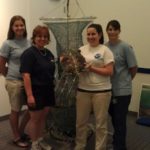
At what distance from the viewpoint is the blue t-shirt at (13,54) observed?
3.06 metres

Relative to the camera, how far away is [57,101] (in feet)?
10.8

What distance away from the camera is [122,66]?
2.90 m

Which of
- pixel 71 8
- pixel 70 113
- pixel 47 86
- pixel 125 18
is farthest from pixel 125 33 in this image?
pixel 47 86

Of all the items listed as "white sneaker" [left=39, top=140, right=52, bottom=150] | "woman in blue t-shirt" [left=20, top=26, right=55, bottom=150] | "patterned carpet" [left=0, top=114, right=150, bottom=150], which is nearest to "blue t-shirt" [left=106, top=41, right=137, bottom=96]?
"woman in blue t-shirt" [left=20, top=26, right=55, bottom=150]

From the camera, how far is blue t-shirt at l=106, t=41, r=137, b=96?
9.33 ft

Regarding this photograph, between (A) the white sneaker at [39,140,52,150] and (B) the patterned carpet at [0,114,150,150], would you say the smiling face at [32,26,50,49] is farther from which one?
(B) the patterned carpet at [0,114,150,150]

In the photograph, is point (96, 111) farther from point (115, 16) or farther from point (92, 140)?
point (115, 16)

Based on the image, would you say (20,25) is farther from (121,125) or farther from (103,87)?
(121,125)

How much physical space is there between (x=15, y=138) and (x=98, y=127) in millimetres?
1052

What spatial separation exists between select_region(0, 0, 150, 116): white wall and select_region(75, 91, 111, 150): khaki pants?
1606mm

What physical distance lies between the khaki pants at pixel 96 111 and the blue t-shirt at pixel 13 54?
74cm

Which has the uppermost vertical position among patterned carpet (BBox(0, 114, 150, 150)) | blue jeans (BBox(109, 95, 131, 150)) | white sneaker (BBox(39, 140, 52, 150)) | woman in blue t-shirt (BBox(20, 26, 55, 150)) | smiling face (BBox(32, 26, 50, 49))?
smiling face (BBox(32, 26, 50, 49))

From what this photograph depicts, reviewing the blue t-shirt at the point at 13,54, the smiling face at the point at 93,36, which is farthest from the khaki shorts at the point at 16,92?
the smiling face at the point at 93,36

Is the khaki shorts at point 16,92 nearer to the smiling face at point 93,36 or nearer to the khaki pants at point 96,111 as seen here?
the khaki pants at point 96,111
